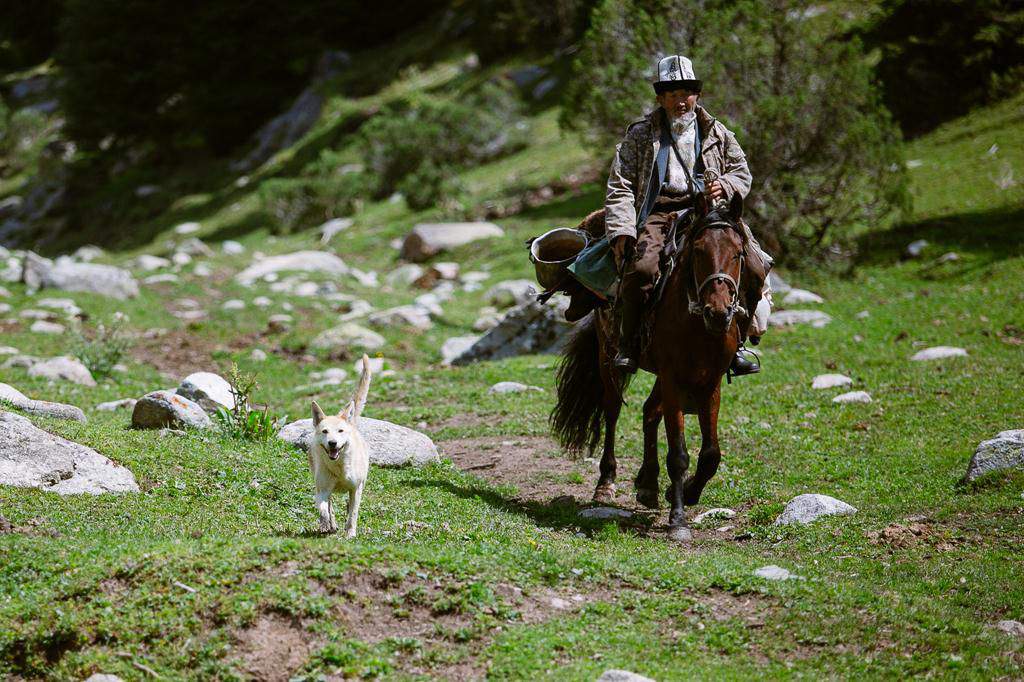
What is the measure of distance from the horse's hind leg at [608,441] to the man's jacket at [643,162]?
1.73 meters

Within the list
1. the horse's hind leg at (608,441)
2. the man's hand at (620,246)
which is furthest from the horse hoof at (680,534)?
the man's hand at (620,246)

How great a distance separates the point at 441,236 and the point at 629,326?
1596cm

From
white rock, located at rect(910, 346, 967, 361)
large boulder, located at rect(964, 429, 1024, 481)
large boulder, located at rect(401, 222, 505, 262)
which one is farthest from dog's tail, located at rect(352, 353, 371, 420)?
large boulder, located at rect(401, 222, 505, 262)

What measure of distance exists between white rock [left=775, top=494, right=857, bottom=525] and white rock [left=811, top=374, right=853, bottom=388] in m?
4.36

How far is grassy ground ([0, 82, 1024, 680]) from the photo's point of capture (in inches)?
245

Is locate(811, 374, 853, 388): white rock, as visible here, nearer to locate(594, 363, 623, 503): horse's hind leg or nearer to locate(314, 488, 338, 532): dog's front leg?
locate(594, 363, 623, 503): horse's hind leg

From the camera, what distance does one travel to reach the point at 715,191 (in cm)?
852

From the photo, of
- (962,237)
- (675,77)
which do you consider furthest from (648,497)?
(962,237)

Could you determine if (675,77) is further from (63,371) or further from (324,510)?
(63,371)

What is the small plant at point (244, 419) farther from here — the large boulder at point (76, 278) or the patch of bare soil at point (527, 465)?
the large boulder at point (76, 278)

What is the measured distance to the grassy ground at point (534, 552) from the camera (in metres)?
6.23

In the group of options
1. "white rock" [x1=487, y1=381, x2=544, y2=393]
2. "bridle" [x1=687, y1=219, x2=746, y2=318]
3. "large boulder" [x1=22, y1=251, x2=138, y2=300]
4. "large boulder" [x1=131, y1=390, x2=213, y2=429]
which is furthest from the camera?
"large boulder" [x1=22, y1=251, x2=138, y2=300]

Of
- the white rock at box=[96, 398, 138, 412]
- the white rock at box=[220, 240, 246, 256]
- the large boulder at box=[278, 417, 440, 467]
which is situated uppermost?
the white rock at box=[220, 240, 246, 256]

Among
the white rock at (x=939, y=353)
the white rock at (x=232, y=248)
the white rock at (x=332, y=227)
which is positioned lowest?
the white rock at (x=939, y=353)
